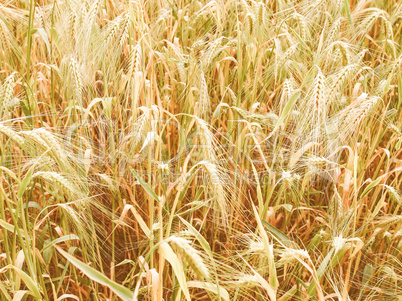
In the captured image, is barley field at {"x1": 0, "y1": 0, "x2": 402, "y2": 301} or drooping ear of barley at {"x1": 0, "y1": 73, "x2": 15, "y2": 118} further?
drooping ear of barley at {"x1": 0, "y1": 73, "x2": 15, "y2": 118}

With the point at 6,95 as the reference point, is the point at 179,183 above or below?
below

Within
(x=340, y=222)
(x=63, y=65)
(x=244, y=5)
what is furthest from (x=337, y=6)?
(x=63, y=65)

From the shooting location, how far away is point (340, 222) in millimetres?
1221

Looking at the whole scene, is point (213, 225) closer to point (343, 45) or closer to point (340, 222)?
point (340, 222)

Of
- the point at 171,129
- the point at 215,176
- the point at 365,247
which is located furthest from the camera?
the point at 171,129

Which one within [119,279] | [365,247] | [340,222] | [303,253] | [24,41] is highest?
[24,41]

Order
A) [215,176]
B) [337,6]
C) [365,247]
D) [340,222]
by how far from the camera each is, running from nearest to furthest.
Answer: [215,176]
[340,222]
[365,247]
[337,6]

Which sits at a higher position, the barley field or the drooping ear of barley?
the drooping ear of barley

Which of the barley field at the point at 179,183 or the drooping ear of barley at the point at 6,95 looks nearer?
the barley field at the point at 179,183

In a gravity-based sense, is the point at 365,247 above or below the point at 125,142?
below

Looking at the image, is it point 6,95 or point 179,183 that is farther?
point 6,95

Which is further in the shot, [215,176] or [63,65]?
[63,65]

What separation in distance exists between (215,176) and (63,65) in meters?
0.83

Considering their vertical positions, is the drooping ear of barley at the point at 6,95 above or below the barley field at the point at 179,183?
above
